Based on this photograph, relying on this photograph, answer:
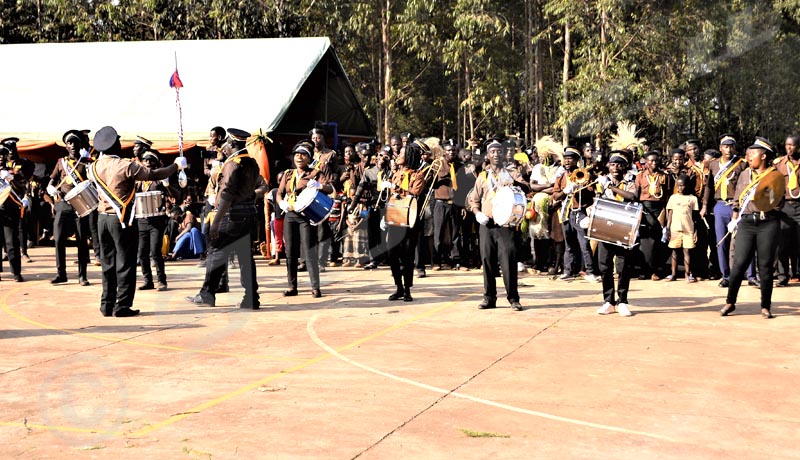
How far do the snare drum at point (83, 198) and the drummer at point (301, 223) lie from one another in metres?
2.30

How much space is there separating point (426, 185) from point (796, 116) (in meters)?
27.9

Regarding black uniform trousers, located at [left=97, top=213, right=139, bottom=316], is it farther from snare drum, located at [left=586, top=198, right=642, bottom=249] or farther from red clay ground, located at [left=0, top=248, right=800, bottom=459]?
snare drum, located at [left=586, top=198, right=642, bottom=249]

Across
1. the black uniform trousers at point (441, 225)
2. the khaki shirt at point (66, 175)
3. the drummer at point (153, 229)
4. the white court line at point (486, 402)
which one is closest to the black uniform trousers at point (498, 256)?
the white court line at point (486, 402)

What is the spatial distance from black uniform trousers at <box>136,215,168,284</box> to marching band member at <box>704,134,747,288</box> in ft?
25.0

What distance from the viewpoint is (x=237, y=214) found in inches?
458

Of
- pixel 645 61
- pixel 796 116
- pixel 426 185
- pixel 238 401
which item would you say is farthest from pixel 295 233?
pixel 796 116

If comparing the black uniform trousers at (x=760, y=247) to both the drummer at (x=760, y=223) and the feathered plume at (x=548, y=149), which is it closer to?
the drummer at (x=760, y=223)

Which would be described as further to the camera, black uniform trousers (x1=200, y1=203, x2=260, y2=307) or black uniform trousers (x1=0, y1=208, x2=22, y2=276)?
black uniform trousers (x1=0, y1=208, x2=22, y2=276)

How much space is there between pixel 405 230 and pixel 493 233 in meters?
1.34

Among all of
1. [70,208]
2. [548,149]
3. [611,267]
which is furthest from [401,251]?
[70,208]

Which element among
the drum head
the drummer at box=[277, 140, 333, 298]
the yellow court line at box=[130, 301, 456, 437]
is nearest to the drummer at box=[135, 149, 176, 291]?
the drummer at box=[277, 140, 333, 298]

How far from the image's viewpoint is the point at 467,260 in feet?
54.4

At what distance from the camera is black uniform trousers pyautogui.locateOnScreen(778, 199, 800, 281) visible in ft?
44.2

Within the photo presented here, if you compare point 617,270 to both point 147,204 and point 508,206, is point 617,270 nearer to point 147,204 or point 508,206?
point 508,206
